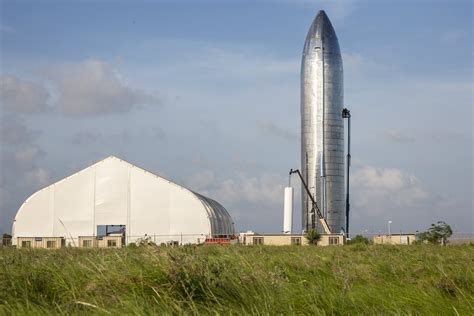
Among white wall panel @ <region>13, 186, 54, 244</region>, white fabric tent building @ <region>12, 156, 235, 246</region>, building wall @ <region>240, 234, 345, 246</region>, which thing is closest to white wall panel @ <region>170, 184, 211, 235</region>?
white fabric tent building @ <region>12, 156, 235, 246</region>

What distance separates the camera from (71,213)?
6669cm

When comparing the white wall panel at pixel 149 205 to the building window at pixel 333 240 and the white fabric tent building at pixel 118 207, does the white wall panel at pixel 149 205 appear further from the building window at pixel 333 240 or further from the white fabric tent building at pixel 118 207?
the building window at pixel 333 240

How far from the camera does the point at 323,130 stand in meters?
92.8

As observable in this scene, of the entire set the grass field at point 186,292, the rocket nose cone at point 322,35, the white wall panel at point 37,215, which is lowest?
the grass field at point 186,292

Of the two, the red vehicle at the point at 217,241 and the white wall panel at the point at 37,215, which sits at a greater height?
the white wall panel at the point at 37,215

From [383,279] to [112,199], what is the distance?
5475 cm

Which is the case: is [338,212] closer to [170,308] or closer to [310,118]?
[310,118]

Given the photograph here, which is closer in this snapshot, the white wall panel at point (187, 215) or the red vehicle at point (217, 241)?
the red vehicle at point (217, 241)

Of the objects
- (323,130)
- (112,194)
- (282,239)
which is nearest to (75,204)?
(112,194)

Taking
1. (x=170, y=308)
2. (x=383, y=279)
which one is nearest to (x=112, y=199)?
(x=383, y=279)

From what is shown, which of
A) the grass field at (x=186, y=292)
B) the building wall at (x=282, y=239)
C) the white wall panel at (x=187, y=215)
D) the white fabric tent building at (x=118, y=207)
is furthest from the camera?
the building wall at (x=282, y=239)

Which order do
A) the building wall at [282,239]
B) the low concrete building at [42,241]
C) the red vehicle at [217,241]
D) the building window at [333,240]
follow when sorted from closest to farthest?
the red vehicle at [217,241], the low concrete building at [42,241], the building wall at [282,239], the building window at [333,240]

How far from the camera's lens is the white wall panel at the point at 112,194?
218 ft

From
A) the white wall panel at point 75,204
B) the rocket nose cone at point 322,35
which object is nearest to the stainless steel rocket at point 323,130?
the rocket nose cone at point 322,35
